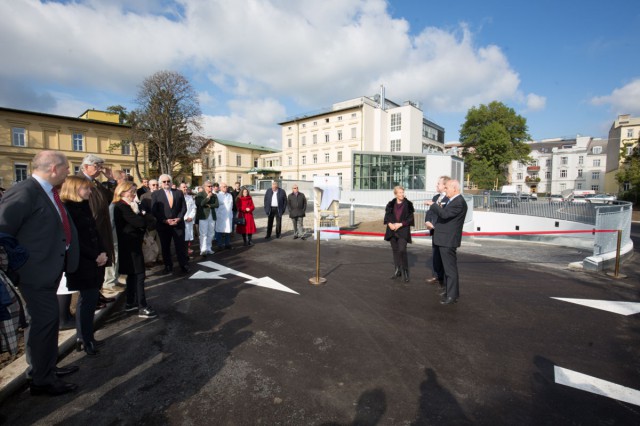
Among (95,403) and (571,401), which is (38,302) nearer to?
(95,403)

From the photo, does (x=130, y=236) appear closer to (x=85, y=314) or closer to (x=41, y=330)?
(x=85, y=314)

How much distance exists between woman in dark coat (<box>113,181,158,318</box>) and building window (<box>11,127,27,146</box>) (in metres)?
53.0

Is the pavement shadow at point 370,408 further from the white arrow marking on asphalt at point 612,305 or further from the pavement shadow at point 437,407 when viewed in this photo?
the white arrow marking on asphalt at point 612,305

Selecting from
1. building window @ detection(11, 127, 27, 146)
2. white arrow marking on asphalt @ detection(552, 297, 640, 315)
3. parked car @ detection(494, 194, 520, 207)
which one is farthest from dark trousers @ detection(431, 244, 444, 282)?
building window @ detection(11, 127, 27, 146)

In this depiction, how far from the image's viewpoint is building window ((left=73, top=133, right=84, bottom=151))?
45319mm

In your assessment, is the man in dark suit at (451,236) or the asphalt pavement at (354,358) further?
the man in dark suit at (451,236)

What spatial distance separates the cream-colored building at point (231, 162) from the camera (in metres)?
67.7

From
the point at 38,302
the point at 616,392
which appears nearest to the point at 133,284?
the point at 38,302

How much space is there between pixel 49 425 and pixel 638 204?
139ft

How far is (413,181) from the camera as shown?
32.2m

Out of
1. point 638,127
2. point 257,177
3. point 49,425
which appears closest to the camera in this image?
point 49,425

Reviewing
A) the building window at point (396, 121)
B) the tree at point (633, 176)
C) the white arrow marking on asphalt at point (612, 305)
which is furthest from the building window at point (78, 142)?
the tree at point (633, 176)

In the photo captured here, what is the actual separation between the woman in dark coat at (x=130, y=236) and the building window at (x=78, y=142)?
52.9 metres

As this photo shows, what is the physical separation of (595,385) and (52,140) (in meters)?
58.3
